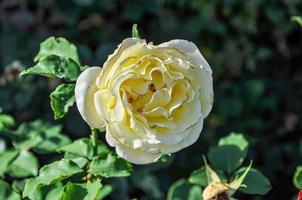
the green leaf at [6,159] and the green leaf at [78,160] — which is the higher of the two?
the green leaf at [78,160]

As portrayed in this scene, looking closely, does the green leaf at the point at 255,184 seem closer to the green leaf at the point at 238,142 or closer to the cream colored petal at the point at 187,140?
the green leaf at the point at 238,142

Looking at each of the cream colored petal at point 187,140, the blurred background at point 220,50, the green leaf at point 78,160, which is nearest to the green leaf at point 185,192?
the green leaf at point 78,160

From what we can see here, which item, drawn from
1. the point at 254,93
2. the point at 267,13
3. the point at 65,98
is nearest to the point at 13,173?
the point at 65,98

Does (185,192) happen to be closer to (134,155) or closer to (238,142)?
(238,142)

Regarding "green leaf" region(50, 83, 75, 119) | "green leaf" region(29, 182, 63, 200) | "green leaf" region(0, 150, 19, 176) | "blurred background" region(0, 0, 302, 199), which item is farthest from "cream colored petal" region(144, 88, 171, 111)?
"blurred background" region(0, 0, 302, 199)

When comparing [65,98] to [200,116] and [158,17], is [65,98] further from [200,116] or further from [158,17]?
[158,17]

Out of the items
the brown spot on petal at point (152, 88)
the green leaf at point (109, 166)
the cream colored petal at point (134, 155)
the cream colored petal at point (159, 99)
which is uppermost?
the brown spot on petal at point (152, 88)
